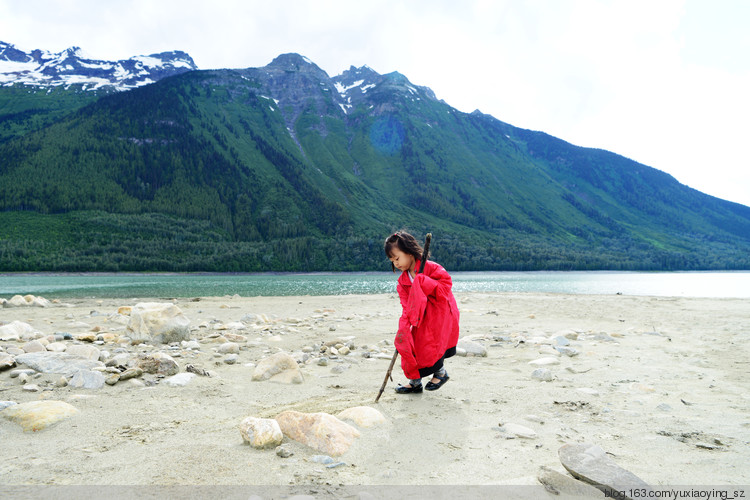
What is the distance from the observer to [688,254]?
186 meters

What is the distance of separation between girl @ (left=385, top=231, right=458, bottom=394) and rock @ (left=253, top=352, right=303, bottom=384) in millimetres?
Answer: 1747

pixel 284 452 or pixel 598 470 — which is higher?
pixel 598 470

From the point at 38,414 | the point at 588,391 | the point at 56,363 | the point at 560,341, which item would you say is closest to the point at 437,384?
the point at 588,391

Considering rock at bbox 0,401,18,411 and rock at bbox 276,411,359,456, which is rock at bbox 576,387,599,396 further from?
rock at bbox 0,401,18,411

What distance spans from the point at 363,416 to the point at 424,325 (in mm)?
1553

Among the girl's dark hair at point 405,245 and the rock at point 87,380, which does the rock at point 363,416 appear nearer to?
the girl's dark hair at point 405,245

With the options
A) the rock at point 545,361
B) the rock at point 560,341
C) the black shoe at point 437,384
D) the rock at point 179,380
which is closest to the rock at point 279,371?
the rock at point 179,380

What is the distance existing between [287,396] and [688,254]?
24098 centimetres

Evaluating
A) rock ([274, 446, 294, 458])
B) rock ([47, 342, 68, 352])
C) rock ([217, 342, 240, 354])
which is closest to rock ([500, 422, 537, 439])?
rock ([274, 446, 294, 458])

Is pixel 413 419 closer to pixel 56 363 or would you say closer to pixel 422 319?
pixel 422 319

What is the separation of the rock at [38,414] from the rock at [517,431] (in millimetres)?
4731

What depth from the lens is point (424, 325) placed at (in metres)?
5.13

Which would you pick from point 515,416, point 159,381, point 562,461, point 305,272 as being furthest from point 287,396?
point 305,272

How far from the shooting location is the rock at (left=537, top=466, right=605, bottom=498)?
2.67 metres
